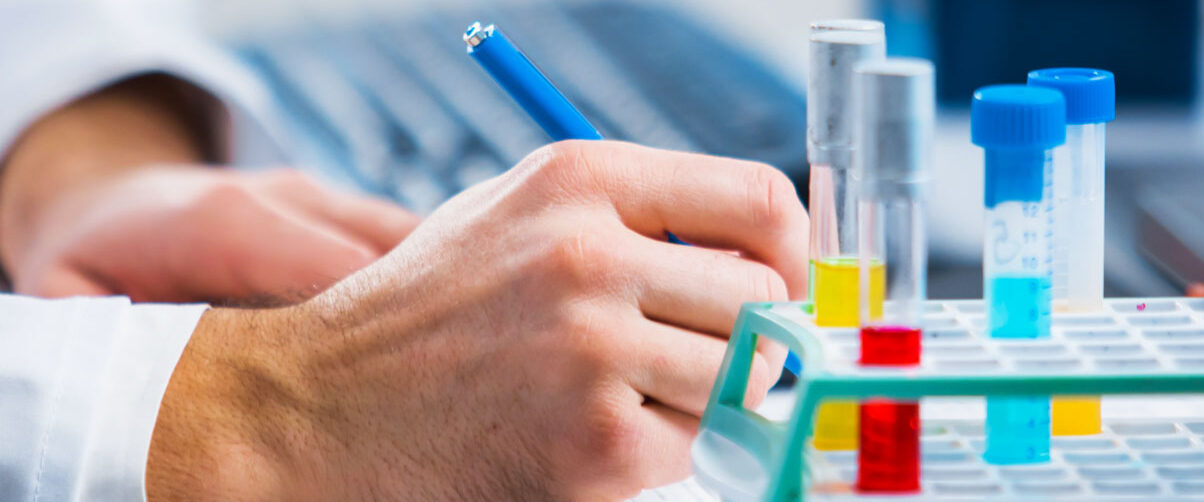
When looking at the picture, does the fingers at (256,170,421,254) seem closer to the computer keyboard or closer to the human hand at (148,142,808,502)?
the computer keyboard

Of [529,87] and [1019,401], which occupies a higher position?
[529,87]

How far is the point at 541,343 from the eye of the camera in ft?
1.47

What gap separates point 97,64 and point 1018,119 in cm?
83

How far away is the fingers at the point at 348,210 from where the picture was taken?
77cm

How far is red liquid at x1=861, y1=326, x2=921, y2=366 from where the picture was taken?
348 millimetres

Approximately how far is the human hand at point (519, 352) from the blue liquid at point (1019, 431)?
0.09 metres

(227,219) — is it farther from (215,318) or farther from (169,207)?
(215,318)

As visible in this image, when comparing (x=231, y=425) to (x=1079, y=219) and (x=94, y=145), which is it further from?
(x=94, y=145)

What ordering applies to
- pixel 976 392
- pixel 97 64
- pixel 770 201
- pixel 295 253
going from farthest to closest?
1. pixel 97 64
2. pixel 295 253
3. pixel 770 201
4. pixel 976 392

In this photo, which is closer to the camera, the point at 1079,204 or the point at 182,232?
the point at 1079,204

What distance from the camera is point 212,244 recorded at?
2.61 feet

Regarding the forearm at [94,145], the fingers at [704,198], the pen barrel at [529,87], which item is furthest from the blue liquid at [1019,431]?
the forearm at [94,145]

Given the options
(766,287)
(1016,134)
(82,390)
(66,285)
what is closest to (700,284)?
(766,287)

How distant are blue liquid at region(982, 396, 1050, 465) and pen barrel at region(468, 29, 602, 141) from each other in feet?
0.68
